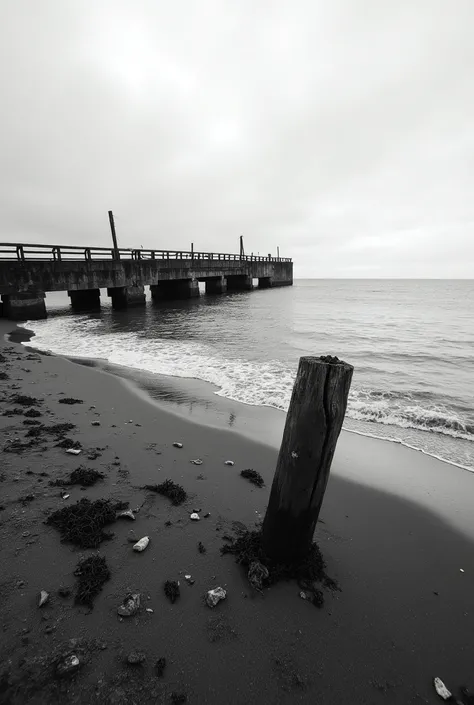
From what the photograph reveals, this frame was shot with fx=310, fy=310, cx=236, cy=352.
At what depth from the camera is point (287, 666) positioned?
2059 millimetres

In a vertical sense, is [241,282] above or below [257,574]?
above

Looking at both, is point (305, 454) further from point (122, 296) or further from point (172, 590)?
point (122, 296)

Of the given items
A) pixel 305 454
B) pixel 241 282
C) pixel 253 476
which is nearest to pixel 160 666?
pixel 305 454

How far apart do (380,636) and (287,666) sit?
0.79 meters

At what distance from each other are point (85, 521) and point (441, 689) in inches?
121

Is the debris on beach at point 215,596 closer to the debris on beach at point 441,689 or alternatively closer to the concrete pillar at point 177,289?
the debris on beach at point 441,689

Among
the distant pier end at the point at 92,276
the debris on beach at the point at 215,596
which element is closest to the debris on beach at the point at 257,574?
the debris on beach at the point at 215,596

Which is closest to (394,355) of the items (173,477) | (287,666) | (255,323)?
(255,323)

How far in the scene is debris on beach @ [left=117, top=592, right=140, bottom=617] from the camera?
2268 mm

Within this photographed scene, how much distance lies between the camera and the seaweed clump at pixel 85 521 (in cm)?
288

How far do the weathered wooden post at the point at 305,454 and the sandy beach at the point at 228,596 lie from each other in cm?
38

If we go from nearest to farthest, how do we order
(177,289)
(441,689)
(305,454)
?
1. (441,689)
2. (305,454)
3. (177,289)

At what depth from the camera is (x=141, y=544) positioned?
289cm

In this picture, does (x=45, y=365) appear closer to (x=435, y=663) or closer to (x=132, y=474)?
(x=132, y=474)
